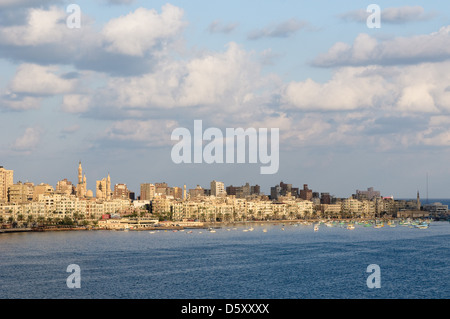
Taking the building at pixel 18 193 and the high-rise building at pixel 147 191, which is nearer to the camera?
the building at pixel 18 193

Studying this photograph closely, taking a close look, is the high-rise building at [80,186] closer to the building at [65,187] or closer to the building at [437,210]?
the building at [65,187]

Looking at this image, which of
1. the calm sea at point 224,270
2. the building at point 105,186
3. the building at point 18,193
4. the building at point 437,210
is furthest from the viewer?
the building at point 437,210

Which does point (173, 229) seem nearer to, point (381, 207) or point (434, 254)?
point (434, 254)

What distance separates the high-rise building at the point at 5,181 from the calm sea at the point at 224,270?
59671 millimetres

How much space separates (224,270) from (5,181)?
9431 centimetres

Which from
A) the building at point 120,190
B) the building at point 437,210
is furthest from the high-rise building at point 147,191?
the building at point 437,210

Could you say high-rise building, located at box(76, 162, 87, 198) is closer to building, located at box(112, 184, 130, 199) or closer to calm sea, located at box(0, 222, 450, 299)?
building, located at box(112, 184, 130, 199)

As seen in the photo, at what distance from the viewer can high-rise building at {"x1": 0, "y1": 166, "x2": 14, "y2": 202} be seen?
5002 inches

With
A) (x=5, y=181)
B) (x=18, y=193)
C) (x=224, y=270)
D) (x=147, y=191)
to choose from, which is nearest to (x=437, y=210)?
(x=147, y=191)

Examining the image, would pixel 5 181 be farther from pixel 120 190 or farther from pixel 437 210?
pixel 437 210

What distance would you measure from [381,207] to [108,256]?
12220 centimetres

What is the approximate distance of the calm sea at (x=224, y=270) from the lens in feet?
120

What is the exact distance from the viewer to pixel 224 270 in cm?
4591
